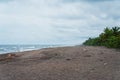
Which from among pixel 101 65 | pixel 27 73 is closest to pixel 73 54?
pixel 101 65

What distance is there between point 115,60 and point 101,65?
1374 mm

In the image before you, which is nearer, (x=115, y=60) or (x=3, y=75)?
(x=3, y=75)

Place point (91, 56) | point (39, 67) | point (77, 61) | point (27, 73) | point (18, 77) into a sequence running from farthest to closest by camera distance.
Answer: point (91, 56)
point (77, 61)
point (39, 67)
point (27, 73)
point (18, 77)

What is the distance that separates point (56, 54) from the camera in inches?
575

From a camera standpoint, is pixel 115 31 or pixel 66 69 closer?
pixel 66 69

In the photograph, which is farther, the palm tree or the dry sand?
the palm tree

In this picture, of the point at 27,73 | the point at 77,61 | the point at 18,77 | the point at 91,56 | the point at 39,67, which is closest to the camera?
the point at 18,77

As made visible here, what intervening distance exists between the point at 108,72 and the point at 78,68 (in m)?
1.17

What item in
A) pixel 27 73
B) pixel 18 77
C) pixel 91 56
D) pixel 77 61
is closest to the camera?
pixel 18 77

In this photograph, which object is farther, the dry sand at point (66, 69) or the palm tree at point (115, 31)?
the palm tree at point (115, 31)

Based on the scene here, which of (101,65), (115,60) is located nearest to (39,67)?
(101,65)

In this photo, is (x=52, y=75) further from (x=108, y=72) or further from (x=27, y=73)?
(x=108, y=72)

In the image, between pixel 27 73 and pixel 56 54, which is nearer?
pixel 27 73

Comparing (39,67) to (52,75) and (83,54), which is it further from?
(83,54)
